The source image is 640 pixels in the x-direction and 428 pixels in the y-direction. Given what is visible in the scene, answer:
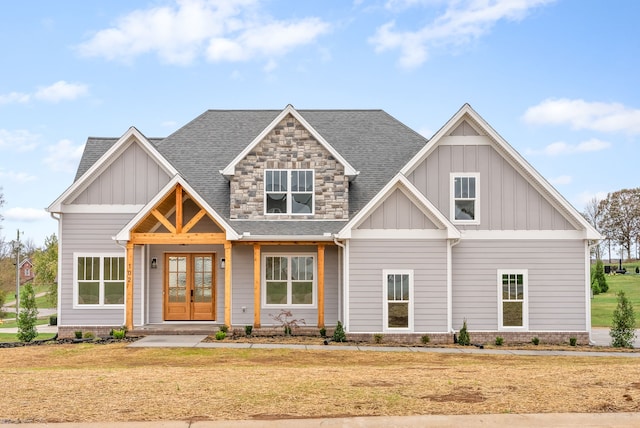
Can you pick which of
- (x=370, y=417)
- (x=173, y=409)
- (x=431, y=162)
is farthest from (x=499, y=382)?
(x=431, y=162)

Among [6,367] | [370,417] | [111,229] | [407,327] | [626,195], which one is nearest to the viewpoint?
[370,417]

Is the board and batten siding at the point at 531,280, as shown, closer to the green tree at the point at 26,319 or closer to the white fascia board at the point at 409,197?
the white fascia board at the point at 409,197

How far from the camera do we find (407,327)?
63.6ft

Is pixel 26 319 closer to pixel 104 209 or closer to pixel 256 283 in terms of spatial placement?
pixel 104 209

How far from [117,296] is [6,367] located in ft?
21.0

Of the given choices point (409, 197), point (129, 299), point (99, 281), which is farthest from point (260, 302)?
point (409, 197)

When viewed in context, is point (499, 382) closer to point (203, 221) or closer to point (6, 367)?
point (6, 367)

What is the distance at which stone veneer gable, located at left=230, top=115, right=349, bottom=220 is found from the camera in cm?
2139

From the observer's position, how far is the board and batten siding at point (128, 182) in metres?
20.9

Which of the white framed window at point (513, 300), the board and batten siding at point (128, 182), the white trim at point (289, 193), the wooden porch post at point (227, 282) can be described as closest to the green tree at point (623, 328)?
the white framed window at point (513, 300)

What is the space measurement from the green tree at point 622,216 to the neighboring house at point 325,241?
2468 inches

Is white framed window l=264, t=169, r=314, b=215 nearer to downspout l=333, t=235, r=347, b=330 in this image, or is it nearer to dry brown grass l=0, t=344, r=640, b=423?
downspout l=333, t=235, r=347, b=330

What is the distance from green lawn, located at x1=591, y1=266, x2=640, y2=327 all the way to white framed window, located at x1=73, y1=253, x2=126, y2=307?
20051 mm

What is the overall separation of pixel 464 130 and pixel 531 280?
511 cm
